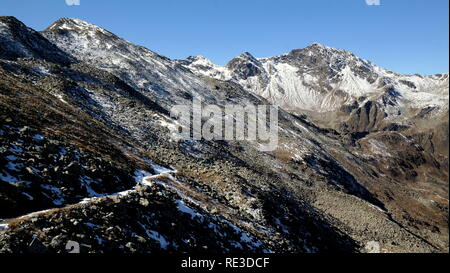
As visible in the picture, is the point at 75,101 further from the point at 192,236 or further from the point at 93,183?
the point at 192,236

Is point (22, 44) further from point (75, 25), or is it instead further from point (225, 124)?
point (75, 25)

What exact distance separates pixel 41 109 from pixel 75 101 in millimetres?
16932

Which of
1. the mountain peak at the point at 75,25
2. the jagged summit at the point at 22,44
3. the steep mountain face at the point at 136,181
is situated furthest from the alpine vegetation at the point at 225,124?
the mountain peak at the point at 75,25

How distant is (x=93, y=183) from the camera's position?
1011 inches

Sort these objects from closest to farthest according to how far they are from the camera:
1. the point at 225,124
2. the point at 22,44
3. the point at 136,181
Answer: the point at 136,181
the point at 22,44
the point at 225,124

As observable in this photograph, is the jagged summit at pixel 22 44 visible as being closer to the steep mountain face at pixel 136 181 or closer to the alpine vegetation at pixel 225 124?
the steep mountain face at pixel 136 181

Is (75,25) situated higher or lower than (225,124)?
higher

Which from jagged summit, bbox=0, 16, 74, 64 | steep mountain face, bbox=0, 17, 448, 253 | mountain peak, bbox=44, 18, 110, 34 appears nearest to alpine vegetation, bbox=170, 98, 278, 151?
steep mountain face, bbox=0, 17, 448, 253

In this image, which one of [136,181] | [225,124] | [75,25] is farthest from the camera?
[75,25]

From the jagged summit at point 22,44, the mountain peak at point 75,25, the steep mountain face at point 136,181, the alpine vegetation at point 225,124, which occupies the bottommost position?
the steep mountain face at point 136,181

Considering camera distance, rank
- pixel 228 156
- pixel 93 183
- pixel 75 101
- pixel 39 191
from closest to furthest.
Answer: pixel 39 191
pixel 93 183
pixel 75 101
pixel 228 156

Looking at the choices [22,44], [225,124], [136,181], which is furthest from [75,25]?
[136,181]

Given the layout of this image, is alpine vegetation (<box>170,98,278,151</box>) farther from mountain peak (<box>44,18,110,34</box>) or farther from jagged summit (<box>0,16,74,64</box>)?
mountain peak (<box>44,18,110,34</box>)
